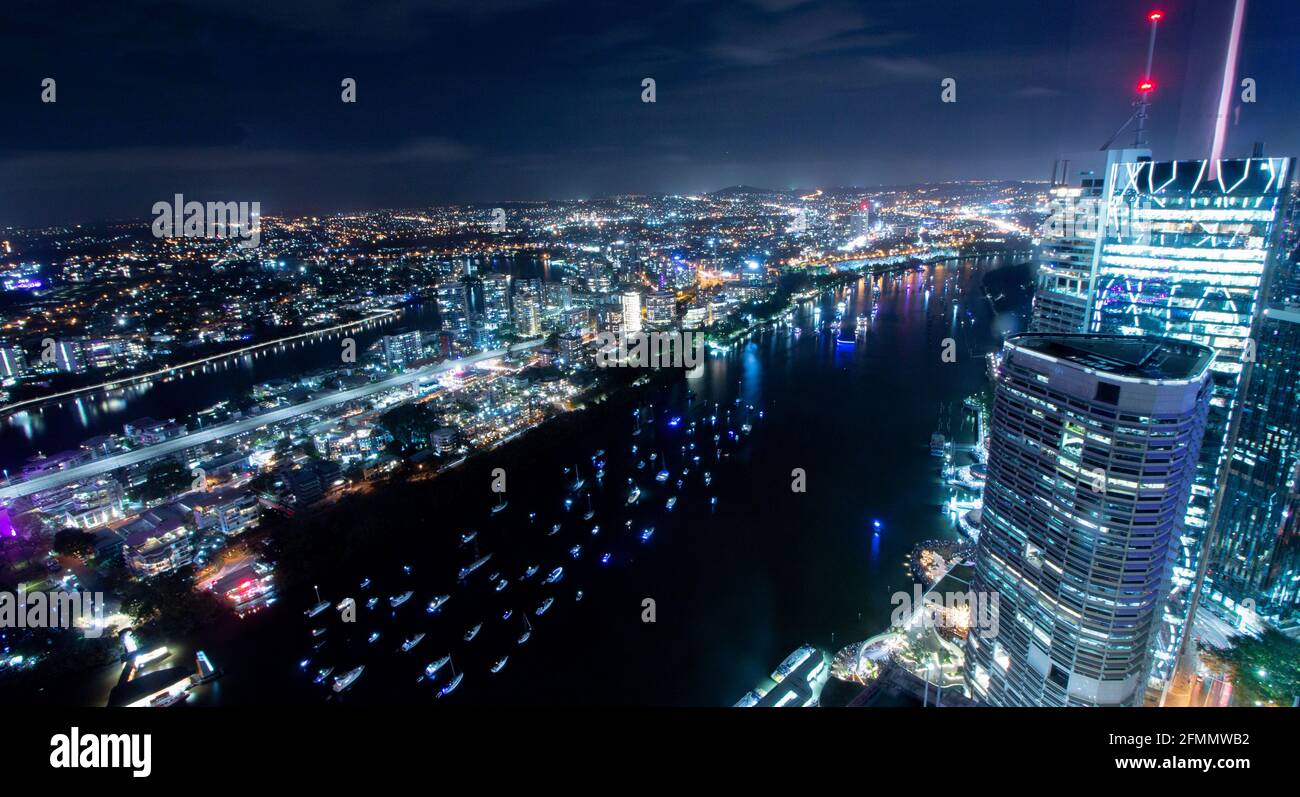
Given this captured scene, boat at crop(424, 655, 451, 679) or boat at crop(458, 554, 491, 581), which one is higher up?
boat at crop(458, 554, 491, 581)

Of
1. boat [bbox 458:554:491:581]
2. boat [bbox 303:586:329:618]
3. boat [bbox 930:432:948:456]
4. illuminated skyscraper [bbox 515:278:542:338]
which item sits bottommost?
boat [bbox 303:586:329:618]

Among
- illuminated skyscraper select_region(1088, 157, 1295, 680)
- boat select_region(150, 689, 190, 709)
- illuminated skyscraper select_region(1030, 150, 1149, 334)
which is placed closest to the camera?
boat select_region(150, 689, 190, 709)

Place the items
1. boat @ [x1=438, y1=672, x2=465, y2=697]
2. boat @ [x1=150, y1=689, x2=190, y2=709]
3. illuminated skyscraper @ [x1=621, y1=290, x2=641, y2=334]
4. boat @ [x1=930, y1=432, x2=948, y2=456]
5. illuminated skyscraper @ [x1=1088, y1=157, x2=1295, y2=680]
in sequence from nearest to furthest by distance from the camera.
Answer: boat @ [x1=150, y1=689, x2=190, y2=709] < boat @ [x1=438, y1=672, x2=465, y2=697] < illuminated skyscraper @ [x1=1088, y1=157, x2=1295, y2=680] < boat @ [x1=930, y1=432, x2=948, y2=456] < illuminated skyscraper @ [x1=621, y1=290, x2=641, y2=334]

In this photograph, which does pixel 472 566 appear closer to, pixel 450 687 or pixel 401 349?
pixel 450 687

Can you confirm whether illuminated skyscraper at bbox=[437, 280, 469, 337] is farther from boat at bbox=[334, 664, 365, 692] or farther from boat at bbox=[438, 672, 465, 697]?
boat at bbox=[438, 672, 465, 697]

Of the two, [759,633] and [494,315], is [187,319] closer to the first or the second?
[494,315]

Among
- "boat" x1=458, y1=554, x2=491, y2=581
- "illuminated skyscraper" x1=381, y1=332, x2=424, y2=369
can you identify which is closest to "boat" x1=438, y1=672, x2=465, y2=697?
"boat" x1=458, y1=554, x2=491, y2=581

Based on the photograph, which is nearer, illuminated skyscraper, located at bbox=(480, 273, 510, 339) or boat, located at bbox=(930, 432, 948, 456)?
boat, located at bbox=(930, 432, 948, 456)

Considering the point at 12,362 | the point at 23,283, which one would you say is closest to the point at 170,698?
the point at 23,283
